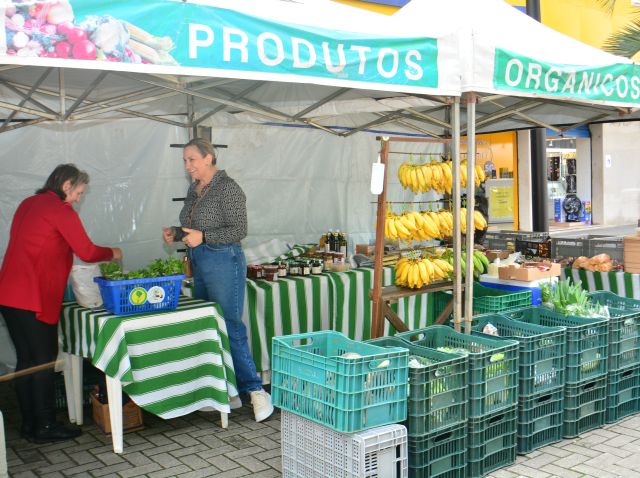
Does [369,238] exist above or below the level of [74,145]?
below

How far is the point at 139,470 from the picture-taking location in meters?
4.46

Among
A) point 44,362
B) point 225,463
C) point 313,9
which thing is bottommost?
point 225,463

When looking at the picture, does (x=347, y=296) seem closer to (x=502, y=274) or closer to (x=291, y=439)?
(x=502, y=274)

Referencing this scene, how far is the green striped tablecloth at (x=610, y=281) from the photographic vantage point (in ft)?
22.2

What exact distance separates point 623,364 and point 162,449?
3.43 meters

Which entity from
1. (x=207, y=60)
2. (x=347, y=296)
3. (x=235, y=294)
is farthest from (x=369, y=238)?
(x=207, y=60)

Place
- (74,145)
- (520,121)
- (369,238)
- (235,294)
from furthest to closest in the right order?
(369,238)
(520,121)
(74,145)
(235,294)

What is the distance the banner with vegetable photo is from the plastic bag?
7.76 feet

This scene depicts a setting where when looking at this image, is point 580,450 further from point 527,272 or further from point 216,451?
point 216,451

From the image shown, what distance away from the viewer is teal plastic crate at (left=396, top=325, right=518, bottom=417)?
4.16 m

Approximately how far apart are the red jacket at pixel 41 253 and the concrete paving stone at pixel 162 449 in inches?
43.9

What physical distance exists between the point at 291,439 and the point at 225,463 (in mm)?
742

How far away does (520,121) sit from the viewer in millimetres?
7652

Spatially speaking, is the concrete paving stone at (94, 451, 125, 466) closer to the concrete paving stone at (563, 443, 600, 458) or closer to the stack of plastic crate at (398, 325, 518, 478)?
the stack of plastic crate at (398, 325, 518, 478)
